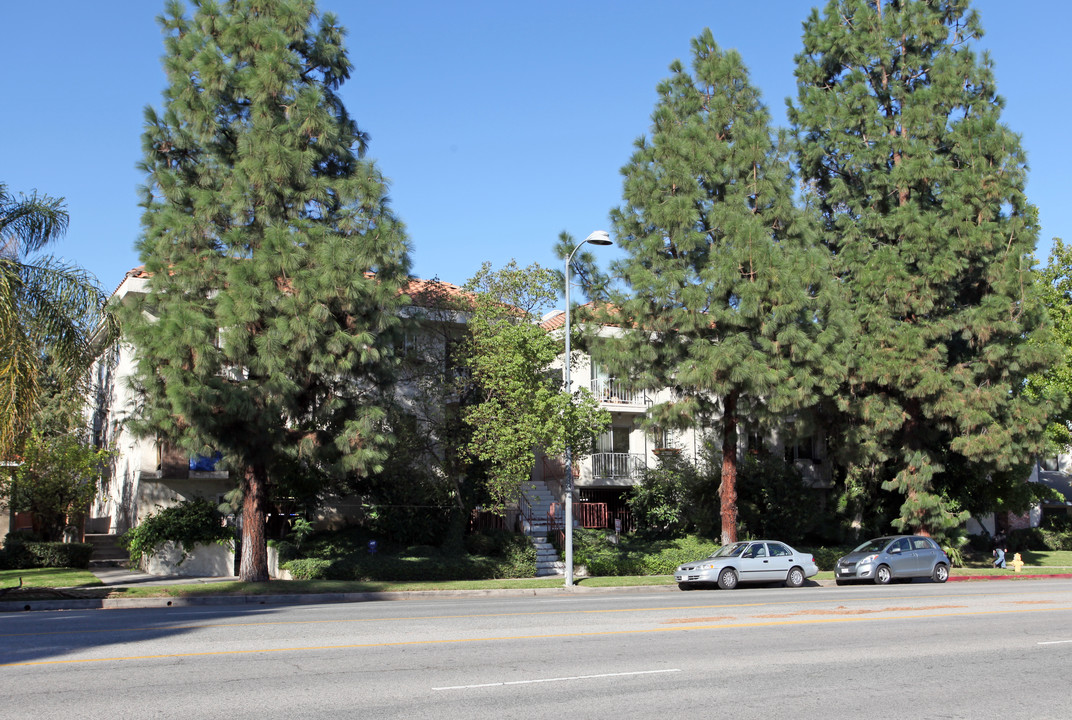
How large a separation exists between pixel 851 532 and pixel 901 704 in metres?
29.7

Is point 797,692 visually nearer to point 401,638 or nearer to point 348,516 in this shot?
point 401,638

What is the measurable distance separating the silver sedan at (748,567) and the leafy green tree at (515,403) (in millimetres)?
4615

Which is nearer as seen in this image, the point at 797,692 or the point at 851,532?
the point at 797,692

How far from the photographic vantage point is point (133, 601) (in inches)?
759

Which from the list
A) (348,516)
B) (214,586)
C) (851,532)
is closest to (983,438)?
(851,532)

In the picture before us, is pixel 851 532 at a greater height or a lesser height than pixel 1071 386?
lesser

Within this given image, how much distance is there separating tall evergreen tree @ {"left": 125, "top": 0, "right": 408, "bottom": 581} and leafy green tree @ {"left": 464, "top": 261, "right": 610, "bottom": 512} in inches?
145

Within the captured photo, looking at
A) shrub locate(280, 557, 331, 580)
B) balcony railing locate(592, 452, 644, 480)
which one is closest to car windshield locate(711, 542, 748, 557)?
shrub locate(280, 557, 331, 580)

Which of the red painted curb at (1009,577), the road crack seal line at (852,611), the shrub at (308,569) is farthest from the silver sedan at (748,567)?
the shrub at (308,569)

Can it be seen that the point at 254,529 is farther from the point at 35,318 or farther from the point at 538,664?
the point at 538,664

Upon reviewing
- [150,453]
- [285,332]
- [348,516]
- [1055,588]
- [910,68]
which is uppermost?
[910,68]

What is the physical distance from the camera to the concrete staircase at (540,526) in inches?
1158

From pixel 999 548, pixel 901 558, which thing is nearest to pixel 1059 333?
pixel 999 548

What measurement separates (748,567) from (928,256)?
14101 mm
